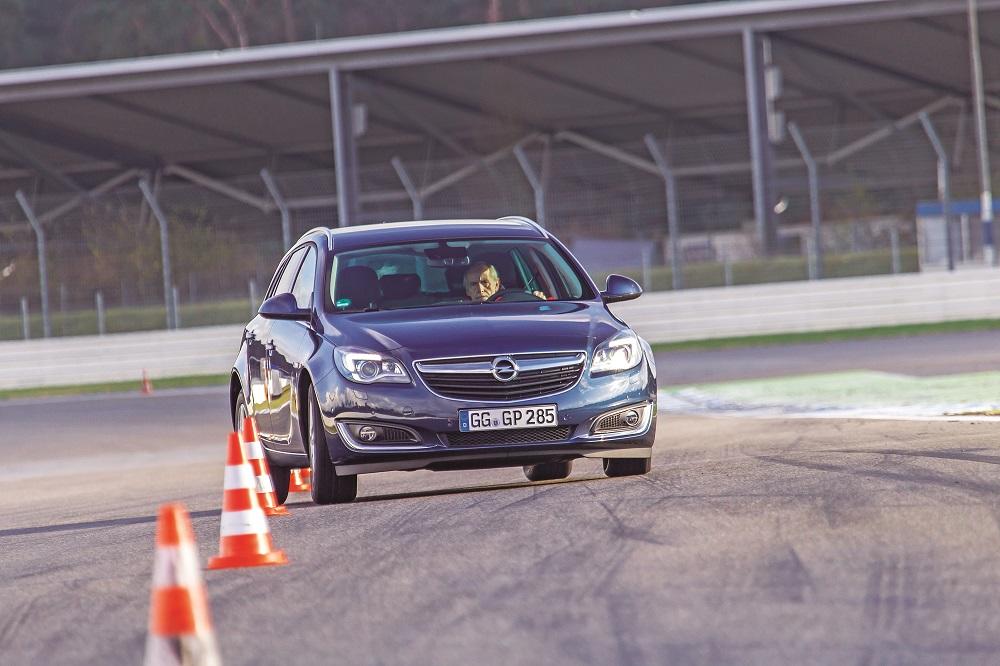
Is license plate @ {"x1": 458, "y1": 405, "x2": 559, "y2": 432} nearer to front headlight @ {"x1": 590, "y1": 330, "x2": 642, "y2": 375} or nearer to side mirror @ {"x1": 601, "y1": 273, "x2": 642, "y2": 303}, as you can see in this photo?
front headlight @ {"x1": 590, "y1": 330, "x2": 642, "y2": 375}

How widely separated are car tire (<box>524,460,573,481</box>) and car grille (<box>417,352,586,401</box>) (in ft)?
5.16

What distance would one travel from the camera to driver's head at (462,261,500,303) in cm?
995

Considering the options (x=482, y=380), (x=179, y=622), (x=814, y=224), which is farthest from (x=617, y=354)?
(x=814, y=224)

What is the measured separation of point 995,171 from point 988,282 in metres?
14.4

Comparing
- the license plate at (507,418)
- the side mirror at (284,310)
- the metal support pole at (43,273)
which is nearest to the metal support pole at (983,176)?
the metal support pole at (43,273)

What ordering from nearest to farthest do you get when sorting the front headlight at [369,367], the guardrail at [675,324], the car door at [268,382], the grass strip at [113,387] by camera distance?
the front headlight at [369,367] < the car door at [268,382] < the grass strip at [113,387] < the guardrail at [675,324]

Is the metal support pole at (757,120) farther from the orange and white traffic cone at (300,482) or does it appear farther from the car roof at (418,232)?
the car roof at (418,232)

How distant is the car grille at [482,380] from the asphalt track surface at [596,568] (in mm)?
546

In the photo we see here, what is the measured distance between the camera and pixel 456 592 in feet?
20.2

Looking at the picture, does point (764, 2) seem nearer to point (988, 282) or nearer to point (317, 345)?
point (988, 282)

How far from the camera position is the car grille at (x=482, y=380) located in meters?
8.86

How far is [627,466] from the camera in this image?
31.9 feet

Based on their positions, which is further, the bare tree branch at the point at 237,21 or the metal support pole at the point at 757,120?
the bare tree branch at the point at 237,21

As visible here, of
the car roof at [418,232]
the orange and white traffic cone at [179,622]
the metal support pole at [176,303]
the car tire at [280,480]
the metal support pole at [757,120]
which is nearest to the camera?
the orange and white traffic cone at [179,622]
